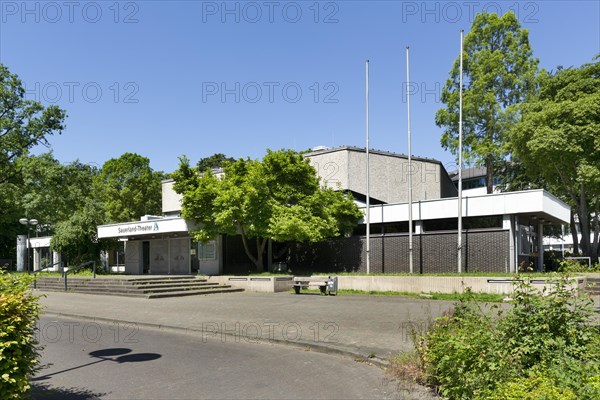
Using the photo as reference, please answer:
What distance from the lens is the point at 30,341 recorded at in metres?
5.29

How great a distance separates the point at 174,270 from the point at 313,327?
21.1m

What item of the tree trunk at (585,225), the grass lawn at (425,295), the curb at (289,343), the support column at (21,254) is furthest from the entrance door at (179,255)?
the tree trunk at (585,225)

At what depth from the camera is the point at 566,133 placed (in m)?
29.5

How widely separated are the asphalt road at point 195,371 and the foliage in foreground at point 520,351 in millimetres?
805

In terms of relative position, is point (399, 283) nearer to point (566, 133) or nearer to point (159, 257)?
A: point (566, 133)

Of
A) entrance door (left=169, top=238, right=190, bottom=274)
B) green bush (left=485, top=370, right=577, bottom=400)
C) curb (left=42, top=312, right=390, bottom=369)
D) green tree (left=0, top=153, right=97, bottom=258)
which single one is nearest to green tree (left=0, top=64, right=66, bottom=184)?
green tree (left=0, top=153, right=97, bottom=258)

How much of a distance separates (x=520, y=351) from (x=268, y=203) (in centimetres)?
1956

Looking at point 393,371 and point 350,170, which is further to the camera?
point 350,170

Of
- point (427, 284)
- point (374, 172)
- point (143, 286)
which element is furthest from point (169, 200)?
point (427, 284)

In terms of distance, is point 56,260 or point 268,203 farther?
point 56,260

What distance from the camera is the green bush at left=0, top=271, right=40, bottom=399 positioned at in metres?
4.88

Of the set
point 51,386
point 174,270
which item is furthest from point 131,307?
point 174,270

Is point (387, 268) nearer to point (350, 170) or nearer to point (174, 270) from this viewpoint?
point (350, 170)

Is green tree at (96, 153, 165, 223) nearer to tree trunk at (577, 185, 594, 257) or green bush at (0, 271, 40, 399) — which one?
tree trunk at (577, 185, 594, 257)
